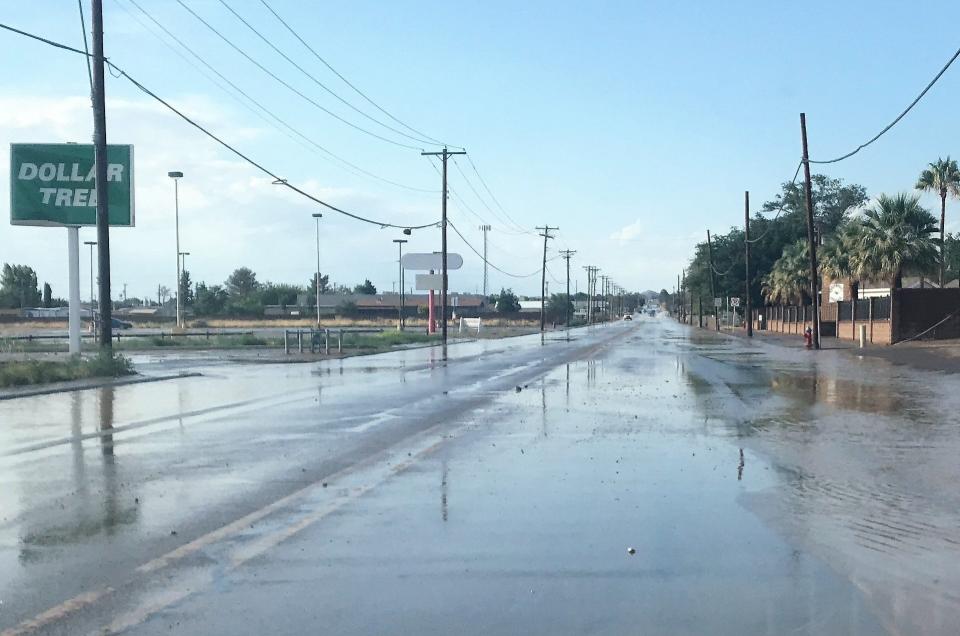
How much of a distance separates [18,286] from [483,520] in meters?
154

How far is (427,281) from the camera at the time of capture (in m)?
92.3

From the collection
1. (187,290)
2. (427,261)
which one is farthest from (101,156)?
(187,290)

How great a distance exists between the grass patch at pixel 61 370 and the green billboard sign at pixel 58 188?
22.4ft

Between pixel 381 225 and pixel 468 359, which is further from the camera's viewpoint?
pixel 381 225

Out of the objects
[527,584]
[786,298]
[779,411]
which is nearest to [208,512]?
[527,584]

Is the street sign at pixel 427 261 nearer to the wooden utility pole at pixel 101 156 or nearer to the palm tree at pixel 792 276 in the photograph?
the palm tree at pixel 792 276

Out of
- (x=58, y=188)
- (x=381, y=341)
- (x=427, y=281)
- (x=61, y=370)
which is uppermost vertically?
(x=58, y=188)

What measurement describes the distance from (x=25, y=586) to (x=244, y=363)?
2955 cm

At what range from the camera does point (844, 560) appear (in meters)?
7.19

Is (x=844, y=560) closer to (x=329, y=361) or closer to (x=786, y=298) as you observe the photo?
(x=329, y=361)

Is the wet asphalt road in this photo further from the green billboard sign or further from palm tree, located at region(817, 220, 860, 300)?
palm tree, located at region(817, 220, 860, 300)

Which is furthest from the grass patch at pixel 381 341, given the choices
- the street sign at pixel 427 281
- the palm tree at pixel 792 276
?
the street sign at pixel 427 281

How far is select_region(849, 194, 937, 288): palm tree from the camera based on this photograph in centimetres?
4509

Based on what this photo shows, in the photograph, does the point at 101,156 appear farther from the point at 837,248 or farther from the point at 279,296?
the point at 279,296
